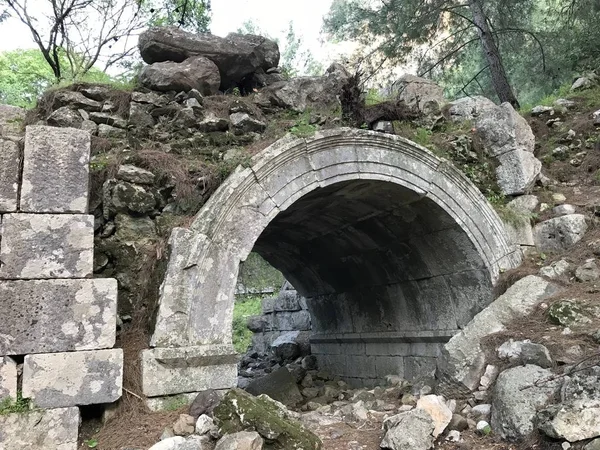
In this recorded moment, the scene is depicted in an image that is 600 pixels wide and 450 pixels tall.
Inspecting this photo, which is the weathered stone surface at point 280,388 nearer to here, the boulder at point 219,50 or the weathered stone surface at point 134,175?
the weathered stone surface at point 134,175

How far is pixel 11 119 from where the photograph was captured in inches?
223

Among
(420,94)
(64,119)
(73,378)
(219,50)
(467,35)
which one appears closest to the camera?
(73,378)

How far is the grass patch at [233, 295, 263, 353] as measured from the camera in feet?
48.3

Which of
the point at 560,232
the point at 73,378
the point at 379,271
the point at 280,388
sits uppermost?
the point at 560,232

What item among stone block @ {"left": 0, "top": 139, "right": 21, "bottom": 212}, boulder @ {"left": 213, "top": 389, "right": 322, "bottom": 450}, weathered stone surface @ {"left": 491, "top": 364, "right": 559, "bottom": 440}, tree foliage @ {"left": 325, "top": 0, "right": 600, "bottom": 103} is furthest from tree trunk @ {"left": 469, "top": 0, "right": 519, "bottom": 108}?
stone block @ {"left": 0, "top": 139, "right": 21, "bottom": 212}

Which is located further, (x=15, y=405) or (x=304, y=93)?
(x=304, y=93)

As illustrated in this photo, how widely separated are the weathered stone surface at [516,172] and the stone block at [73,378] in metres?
5.12

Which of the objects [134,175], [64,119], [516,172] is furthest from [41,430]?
[516,172]

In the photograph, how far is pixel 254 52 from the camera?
21.5 ft

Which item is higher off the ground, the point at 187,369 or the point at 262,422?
the point at 187,369

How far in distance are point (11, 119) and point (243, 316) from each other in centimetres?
1165

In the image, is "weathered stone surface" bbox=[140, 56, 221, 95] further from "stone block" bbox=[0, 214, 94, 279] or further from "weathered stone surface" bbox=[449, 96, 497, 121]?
"weathered stone surface" bbox=[449, 96, 497, 121]

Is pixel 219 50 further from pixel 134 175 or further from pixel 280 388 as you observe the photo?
pixel 280 388

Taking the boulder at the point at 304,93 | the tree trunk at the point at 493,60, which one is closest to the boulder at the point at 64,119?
the boulder at the point at 304,93
